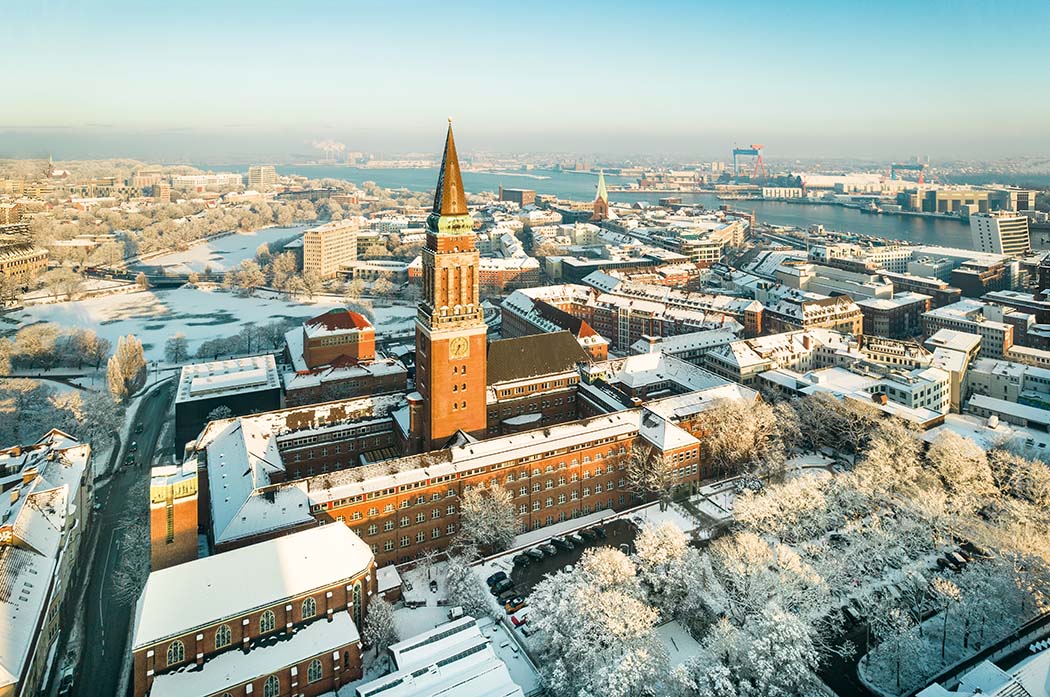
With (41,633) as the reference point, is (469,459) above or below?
above

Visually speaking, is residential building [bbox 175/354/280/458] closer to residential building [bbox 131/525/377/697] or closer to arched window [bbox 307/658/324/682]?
residential building [bbox 131/525/377/697]

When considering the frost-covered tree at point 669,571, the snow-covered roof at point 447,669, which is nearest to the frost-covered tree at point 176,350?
the snow-covered roof at point 447,669

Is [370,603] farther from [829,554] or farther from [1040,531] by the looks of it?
[1040,531]

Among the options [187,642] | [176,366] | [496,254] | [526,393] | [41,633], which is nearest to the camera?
[187,642]

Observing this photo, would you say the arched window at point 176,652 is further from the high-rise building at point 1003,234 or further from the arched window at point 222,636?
the high-rise building at point 1003,234

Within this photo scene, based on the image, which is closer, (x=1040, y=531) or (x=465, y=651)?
Result: (x=465, y=651)

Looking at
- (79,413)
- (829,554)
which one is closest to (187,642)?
(829,554)

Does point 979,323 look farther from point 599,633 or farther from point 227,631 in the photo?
point 227,631

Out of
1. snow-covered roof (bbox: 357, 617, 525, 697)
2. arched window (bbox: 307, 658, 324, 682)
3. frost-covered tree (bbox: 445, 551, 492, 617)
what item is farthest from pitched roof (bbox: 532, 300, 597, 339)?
arched window (bbox: 307, 658, 324, 682)
